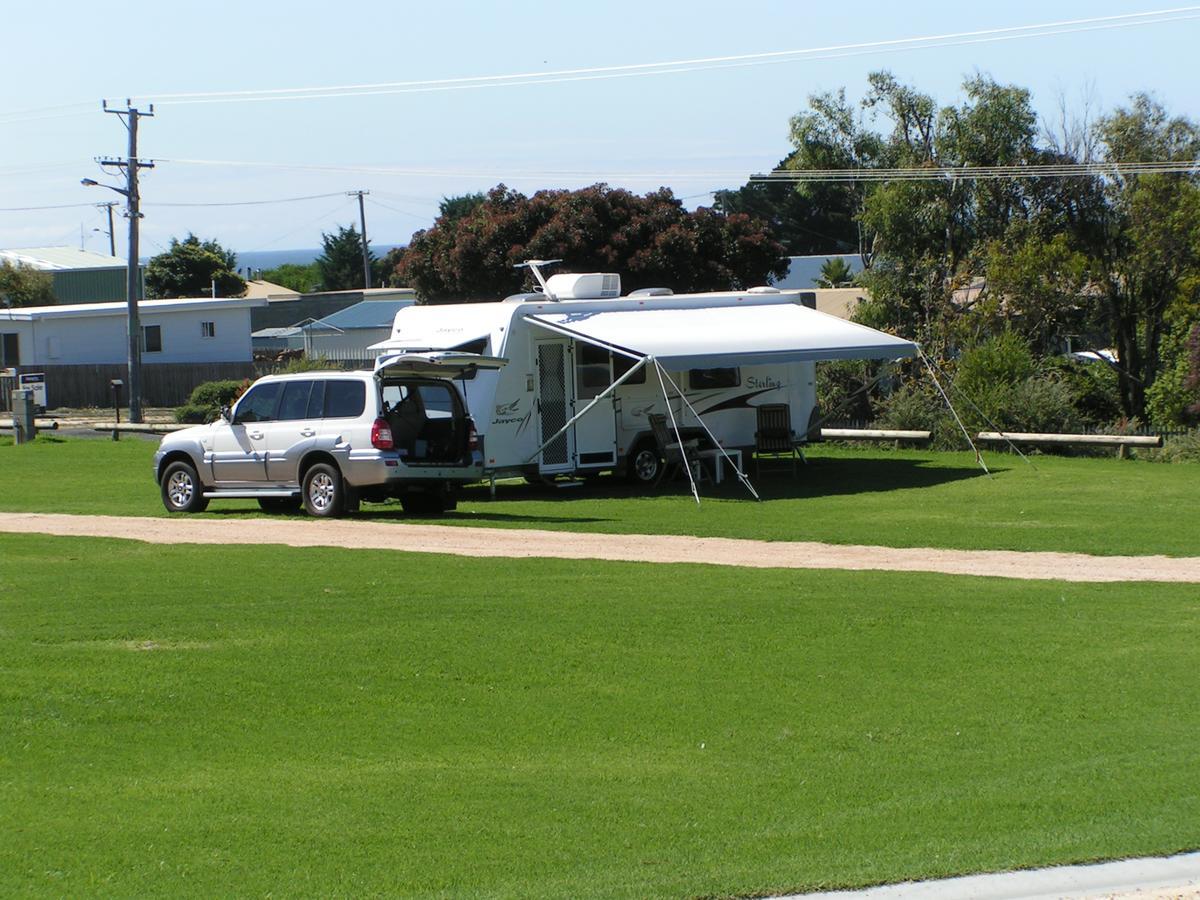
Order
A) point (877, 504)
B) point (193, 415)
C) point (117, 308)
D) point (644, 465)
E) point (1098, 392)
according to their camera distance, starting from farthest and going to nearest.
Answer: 1. point (117, 308)
2. point (193, 415)
3. point (1098, 392)
4. point (644, 465)
5. point (877, 504)

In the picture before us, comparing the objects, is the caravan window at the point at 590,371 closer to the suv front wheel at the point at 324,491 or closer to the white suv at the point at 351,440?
the white suv at the point at 351,440

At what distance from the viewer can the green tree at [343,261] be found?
3836 inches

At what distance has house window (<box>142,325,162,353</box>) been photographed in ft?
172

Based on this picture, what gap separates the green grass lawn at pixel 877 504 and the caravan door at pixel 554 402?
55 cm

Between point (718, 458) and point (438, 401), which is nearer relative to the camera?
point (438, 401)

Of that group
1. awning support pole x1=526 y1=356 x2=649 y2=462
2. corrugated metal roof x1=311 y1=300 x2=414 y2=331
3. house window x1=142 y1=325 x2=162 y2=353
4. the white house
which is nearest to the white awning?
awning support pole x1=526 y1=356 x2=649 y2=462

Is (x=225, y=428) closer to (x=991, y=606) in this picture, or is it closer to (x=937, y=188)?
(x=991, y=606)

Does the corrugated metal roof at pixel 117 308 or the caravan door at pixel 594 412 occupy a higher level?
the corrugated metal roof at pixel 117 308

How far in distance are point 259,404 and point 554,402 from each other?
4.78m

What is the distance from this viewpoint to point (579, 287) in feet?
77.6

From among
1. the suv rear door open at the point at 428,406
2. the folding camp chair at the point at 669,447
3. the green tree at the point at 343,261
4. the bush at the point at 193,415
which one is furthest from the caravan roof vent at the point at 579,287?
the green tree at the point at 343,261

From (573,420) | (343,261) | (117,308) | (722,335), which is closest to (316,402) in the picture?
(573,420)

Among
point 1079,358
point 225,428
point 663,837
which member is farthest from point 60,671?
point 1079,358

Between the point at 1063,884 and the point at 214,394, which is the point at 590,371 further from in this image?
the point at 214,394
